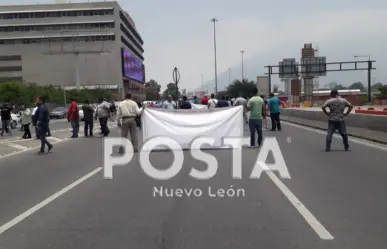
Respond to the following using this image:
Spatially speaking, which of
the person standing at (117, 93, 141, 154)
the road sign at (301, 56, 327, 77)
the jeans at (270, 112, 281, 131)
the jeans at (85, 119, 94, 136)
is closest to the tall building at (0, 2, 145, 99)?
the road sign at (301, 56, 327, 77)

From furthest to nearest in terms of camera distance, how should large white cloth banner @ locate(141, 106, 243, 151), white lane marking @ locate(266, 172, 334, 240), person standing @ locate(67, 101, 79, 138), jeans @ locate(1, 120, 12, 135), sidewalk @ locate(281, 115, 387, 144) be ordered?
jeans @ locate(1, 120, 12, 135)
person standing @ locate(67, 101, 79, 138)
sidewalk @ locate(281, 115, 387, 144)
large white cloth banner @ locate(141, 106, 243, 151)
white lane marking @ locate(266, 172, 334, 240)

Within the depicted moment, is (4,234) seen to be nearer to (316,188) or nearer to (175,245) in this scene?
(175,245)

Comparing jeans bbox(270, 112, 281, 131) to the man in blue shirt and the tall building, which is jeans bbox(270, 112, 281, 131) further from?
the tall building

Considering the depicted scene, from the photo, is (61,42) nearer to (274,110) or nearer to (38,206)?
(274,110)

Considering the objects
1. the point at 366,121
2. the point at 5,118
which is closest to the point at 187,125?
the point at 366,121

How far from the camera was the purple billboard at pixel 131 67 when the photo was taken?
12562cm

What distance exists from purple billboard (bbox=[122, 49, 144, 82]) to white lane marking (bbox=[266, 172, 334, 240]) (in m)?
116

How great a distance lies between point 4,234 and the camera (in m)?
6.86

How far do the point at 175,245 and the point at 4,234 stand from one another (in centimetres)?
223

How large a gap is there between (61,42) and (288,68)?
192 ft

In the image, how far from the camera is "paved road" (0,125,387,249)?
6.39 metres

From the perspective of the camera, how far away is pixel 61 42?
393 feet

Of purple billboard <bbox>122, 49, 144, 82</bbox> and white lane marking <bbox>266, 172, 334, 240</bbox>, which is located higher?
purple billboard <bbox>122, 49, 144, 82</bbox>

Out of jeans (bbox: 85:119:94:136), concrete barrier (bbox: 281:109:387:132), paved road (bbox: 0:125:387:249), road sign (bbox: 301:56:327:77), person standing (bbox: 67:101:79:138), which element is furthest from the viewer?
road sign (bbox: 301:56:327:77)
